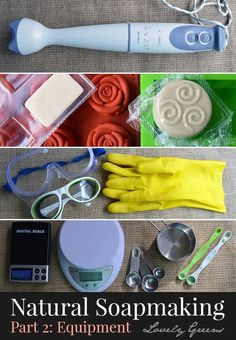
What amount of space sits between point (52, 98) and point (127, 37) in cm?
13

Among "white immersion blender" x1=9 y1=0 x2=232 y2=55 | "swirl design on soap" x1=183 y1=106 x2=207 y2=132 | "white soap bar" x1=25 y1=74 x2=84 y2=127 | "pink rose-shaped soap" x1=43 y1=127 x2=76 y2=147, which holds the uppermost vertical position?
"white immersion blender" x1=9 y1=0 x2=232 y2=55

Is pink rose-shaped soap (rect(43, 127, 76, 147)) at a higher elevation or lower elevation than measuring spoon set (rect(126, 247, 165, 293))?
higher

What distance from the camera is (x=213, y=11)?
1.92 feet

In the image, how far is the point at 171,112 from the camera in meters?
0.59

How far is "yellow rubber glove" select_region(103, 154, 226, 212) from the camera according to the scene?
60 cm

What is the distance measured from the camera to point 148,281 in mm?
604

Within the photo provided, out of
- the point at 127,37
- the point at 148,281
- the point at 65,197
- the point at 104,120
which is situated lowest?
the point at 148,281

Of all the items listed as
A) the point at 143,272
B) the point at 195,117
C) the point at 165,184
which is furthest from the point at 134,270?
the point at 195,117

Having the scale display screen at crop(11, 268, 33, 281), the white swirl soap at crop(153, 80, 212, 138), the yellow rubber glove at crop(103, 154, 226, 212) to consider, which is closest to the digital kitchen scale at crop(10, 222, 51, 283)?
the scale display screen at crop(11, 268, 33, 281)

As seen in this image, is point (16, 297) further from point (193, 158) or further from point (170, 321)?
point (193, 158)

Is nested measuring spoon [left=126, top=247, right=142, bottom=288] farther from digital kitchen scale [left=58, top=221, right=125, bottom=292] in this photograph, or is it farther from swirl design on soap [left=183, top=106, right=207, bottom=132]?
swirl design on soap [left=183, top=106, right=207, bottom=132]

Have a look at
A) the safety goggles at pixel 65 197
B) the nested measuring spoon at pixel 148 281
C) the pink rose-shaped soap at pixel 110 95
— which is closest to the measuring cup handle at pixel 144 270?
the nested measuring spoon at pixel 148 281

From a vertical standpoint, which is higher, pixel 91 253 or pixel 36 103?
pixel 36 103

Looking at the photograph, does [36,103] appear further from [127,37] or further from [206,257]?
[206,257]
